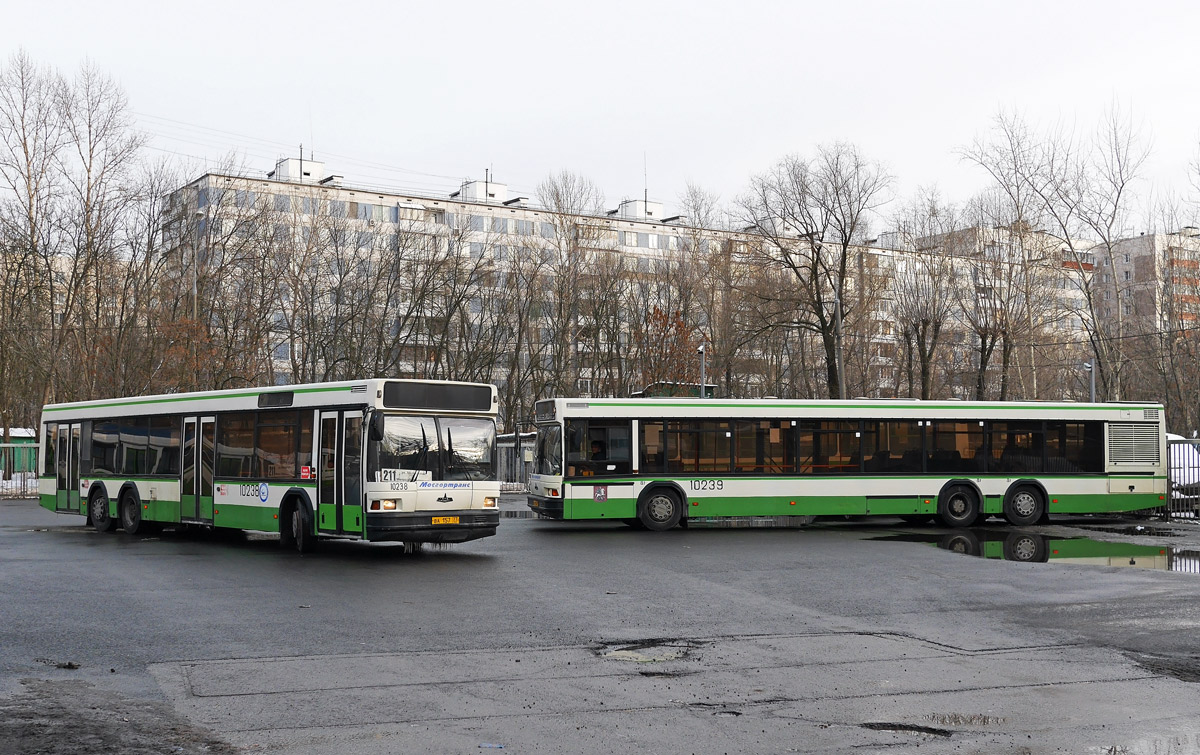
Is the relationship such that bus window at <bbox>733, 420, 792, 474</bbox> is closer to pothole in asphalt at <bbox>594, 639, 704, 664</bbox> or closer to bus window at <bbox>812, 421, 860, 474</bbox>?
bus window at <bbox>812, 421, 860, 474</bbox>

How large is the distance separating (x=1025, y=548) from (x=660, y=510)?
7169 millimetres

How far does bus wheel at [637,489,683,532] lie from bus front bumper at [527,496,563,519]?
1649mm

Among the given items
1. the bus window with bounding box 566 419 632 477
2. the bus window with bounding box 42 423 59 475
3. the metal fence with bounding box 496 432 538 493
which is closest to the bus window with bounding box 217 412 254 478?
the bus window with bounding box 566 419 632 477

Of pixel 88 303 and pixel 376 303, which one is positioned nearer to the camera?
Answer: pixel 88 303

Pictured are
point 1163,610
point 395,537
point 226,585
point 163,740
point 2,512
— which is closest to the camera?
point 163,740

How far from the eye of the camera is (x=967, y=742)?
23.9ft

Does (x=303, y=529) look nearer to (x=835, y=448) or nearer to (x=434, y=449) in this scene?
(x=434, y=449)

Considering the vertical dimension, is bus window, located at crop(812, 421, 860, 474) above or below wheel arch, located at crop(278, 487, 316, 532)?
above

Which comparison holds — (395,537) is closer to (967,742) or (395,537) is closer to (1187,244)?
(967,742)

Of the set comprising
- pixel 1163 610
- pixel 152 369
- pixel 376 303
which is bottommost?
pixel 1163 610

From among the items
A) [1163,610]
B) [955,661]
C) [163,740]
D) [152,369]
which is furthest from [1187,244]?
[163,740]

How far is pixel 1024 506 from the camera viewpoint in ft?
86.4

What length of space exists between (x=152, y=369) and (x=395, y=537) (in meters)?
32.5

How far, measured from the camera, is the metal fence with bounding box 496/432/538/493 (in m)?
44.4
